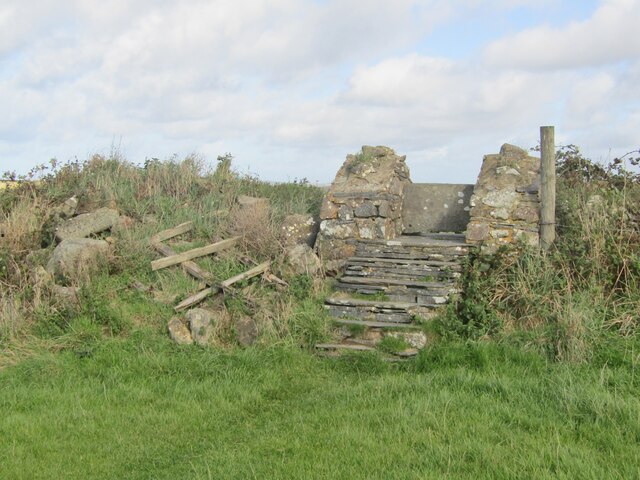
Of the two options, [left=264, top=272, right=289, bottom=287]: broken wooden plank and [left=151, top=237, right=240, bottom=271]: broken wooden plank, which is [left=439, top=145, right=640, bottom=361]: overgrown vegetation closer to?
[left=264, top=272, right=289, bottom=287]: broken wooden plank

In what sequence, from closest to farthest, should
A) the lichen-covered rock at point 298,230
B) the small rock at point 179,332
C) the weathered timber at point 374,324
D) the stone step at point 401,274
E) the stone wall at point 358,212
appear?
1. the weathered timber at point 374,324
2. the small rock at point 179,332
3. the stone step at point 401,274
4. the stone wall at point 358,212
5. the lichen-covered rock at point 298,230

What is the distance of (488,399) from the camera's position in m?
6.57

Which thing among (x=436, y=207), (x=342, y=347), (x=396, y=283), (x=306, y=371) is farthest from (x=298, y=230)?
(x=306, y=371)

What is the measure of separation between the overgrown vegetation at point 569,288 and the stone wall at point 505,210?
1.11ft

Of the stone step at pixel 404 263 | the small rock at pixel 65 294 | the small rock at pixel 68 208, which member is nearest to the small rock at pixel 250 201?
the stone step at pixel 404 263

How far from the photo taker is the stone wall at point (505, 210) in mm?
10359

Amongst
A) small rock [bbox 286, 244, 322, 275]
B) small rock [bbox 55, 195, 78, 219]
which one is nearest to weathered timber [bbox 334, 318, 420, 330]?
small rock [bbox 286, 244, 322, 275]

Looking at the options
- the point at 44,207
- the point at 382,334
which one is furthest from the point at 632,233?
the point at 44,207

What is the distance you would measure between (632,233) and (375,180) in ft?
13.4

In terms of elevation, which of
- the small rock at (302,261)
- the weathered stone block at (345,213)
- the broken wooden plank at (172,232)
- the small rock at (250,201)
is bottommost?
the small rock at (302,261)

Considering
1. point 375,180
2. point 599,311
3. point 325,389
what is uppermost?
point 375,180

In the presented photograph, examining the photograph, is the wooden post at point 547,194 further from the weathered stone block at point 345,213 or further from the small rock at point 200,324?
the small rock at point 200,324

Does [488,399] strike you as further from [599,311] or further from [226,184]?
[226,184]

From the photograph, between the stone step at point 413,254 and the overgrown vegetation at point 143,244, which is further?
the stone step at point 413,254
